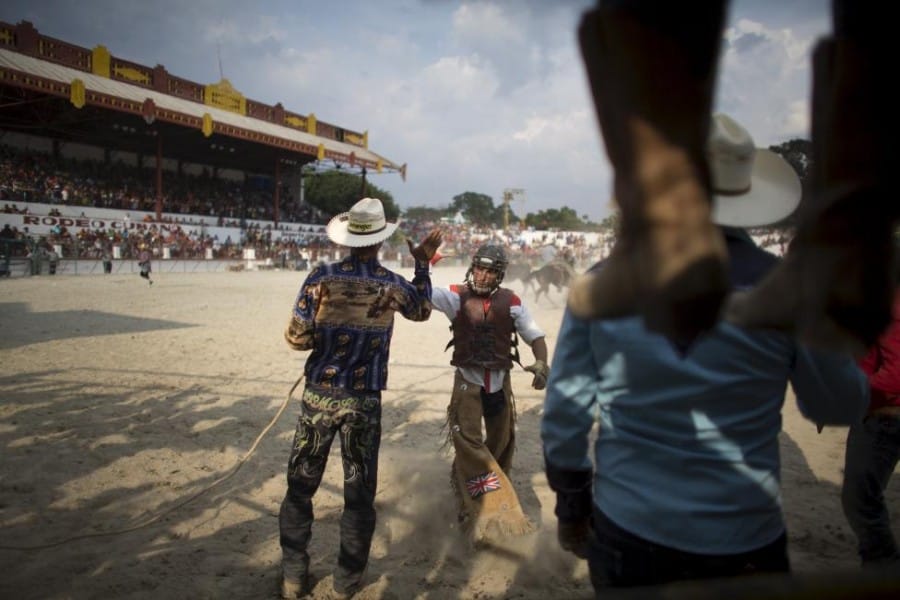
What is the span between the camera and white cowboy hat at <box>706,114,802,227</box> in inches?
49.1

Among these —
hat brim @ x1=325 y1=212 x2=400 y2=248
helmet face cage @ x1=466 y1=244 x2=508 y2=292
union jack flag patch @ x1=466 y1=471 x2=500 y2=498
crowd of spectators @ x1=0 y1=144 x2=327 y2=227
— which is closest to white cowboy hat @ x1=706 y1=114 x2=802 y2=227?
hat brim @ x1=325 y1=212 x2=400 y2=248

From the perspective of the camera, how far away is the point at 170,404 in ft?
18.8

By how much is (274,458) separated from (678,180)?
4.55 metres

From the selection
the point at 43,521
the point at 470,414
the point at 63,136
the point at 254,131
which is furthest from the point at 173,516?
the point at 63,136

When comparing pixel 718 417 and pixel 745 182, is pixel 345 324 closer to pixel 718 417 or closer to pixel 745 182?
pixel 718 417

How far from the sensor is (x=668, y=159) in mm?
668

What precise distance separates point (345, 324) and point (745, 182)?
2.13 meters

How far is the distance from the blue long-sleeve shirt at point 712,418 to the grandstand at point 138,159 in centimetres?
1995

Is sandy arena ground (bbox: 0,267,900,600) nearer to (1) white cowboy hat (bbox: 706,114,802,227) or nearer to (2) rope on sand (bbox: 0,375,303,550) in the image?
(2) rope on sand (bbox: 0,375,303,550)

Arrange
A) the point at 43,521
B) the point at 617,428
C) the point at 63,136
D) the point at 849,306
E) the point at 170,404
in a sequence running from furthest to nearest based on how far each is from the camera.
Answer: the point at 63,136, the point at 170,404, the point at 43,521, the point at 617,428, the point at 849,306

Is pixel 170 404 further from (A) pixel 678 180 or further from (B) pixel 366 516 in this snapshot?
(A) pixel 678 180

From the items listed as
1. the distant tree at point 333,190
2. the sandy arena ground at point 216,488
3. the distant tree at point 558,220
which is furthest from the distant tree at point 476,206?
the sandy arena ground at point 216,488

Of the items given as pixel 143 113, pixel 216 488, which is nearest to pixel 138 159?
pixel 143 113

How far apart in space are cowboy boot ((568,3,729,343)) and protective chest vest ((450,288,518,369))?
3130 millimetres
